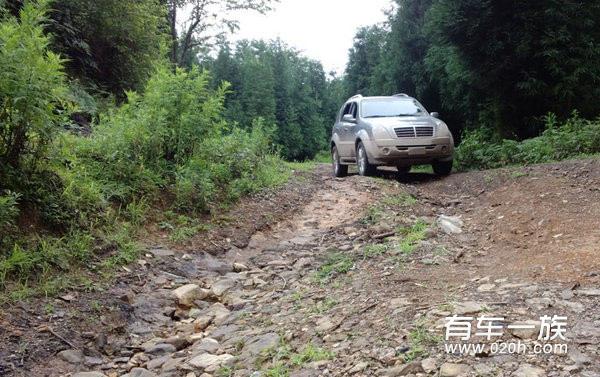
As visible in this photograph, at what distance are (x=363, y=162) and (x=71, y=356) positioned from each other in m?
8.01

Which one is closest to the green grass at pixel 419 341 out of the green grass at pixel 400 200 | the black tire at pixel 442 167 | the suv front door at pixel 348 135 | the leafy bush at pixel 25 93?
the leafy bush at pixel 25 93

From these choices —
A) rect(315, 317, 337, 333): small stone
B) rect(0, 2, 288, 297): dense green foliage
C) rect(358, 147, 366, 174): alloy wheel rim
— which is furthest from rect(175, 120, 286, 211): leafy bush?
rect(315, 317, 337, 333): small stone

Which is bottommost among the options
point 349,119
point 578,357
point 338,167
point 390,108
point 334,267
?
point 334,267

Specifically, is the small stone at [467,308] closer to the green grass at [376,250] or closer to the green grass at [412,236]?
the green grass at [412,236]

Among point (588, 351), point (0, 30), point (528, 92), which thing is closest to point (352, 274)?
point (588, 351)

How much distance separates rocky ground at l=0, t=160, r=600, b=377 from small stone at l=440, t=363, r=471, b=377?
1 cm

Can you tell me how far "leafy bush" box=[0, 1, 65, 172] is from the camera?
4855 mm

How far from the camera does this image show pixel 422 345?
305cm

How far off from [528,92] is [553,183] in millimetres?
6625

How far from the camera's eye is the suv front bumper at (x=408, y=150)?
33.7ft

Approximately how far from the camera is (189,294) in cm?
519

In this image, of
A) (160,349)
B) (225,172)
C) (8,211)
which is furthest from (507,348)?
(225,172)

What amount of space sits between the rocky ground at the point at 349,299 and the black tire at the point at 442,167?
335 cm

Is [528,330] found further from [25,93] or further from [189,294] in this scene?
[25,93]
